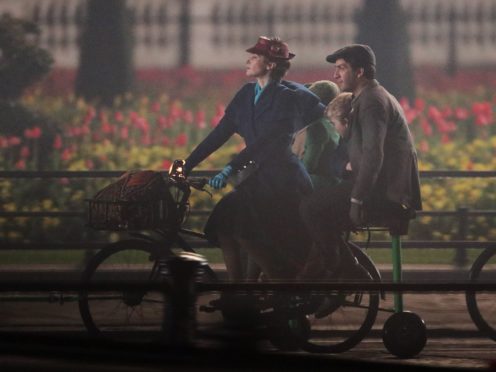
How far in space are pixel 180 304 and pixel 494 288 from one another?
114 centimetres

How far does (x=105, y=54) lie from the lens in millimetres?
11383

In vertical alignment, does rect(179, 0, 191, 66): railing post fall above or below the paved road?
above

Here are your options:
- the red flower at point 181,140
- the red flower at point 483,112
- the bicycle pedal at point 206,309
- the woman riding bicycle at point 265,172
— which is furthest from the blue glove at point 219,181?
the red flower at point 483,112

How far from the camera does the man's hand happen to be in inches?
362

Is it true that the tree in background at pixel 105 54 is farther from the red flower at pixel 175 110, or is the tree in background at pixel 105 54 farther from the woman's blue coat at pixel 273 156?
the woman's blue coat at pixel 273 156

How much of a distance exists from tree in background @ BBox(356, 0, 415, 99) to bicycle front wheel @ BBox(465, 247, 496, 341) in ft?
5.16

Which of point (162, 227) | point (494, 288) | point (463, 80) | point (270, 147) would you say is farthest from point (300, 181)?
point (494, 288)

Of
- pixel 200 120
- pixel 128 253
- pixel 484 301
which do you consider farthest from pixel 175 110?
pixel 484 301

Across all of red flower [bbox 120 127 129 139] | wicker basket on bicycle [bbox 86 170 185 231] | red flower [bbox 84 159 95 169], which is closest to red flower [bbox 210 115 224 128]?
red flower [bbox 120 127 129 139]

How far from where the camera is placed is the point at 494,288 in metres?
5.73

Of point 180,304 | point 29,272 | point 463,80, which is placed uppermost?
point 463,80

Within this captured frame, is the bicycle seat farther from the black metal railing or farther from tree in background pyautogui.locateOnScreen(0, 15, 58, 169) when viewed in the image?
tree in background pyautogui.locateOnScreen(0, 15, 58, 169)

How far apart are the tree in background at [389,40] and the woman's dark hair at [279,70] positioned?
75cm

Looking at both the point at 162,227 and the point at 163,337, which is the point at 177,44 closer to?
the point at 162,227
